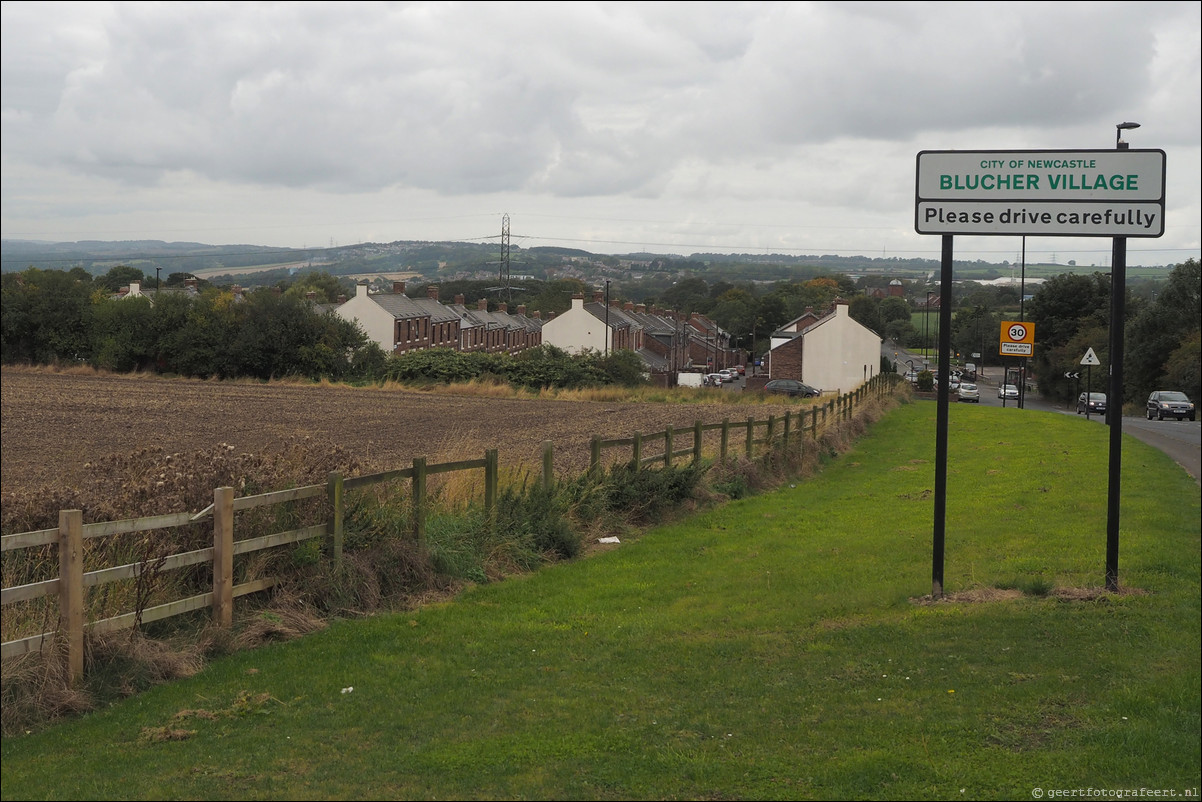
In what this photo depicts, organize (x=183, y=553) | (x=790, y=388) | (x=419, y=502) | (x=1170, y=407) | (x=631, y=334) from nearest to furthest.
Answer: (x=183, y=553)
(x=419, y=502)
(x=1170, y=407)
(x=790, y=388)
(x=631, y=334)

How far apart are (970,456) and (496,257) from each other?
9042 cm

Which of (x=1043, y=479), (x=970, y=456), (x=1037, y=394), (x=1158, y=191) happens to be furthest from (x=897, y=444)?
(x=1037, y=394)

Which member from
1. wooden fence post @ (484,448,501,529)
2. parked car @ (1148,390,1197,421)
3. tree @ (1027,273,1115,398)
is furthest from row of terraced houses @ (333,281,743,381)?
wooden fence post @ (484,448,501,529)

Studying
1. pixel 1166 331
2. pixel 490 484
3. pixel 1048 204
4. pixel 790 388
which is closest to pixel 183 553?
pixel 490 484

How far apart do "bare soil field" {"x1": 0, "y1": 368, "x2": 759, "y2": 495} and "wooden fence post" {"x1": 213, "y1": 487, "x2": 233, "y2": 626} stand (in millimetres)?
2450

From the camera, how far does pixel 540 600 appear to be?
33.4 ft

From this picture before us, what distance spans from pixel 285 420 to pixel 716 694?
31700mm

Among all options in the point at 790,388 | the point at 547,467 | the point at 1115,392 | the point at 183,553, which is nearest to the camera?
the point at 183,553

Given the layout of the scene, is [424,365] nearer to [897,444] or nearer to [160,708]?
[897,444]

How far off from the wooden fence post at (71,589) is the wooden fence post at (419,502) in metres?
3.94

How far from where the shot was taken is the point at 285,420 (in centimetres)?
3625

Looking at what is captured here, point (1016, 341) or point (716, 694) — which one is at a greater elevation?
point (1016, 341)

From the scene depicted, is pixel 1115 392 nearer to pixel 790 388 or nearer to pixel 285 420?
pixel 285 420

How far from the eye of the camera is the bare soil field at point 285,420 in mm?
20000
